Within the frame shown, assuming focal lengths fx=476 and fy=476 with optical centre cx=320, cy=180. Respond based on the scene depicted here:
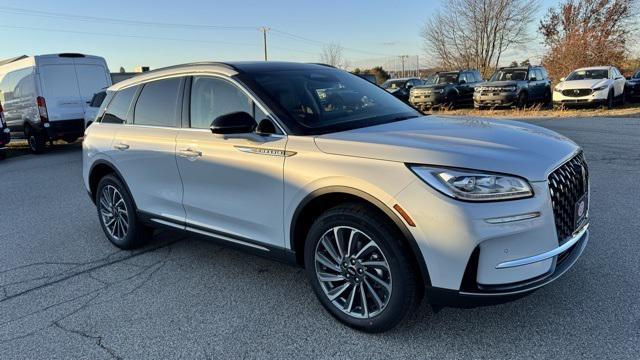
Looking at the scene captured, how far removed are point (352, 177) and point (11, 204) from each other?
687cm

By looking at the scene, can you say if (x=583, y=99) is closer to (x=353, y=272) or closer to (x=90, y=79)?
(x=90, y=79)

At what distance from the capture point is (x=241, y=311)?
3521 millimetres

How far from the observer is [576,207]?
3.04 m

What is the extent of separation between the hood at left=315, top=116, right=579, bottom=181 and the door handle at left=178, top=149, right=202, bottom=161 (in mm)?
1225

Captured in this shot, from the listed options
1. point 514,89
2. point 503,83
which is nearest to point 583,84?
point 514,89

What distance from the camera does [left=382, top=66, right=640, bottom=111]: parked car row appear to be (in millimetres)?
17594

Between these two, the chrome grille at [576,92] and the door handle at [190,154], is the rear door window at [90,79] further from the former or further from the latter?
the chrome grille at [576,92]

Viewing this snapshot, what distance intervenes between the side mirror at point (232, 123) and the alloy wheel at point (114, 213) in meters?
2.08

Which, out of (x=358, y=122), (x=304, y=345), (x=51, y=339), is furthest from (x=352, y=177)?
(x=51, y=339)

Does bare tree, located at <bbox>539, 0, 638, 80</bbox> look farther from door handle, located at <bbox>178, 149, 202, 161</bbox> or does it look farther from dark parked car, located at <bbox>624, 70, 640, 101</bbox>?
door handle, located at <bbox>178, 149, 202, 161</bbox>

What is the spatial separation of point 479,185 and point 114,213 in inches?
156

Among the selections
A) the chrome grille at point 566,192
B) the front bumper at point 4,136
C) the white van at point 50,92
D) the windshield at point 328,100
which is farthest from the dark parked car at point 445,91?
the chrome grille at point 566,192

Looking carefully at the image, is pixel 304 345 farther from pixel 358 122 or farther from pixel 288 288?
pixel 358 122

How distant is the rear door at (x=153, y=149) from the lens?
13.9 feet
